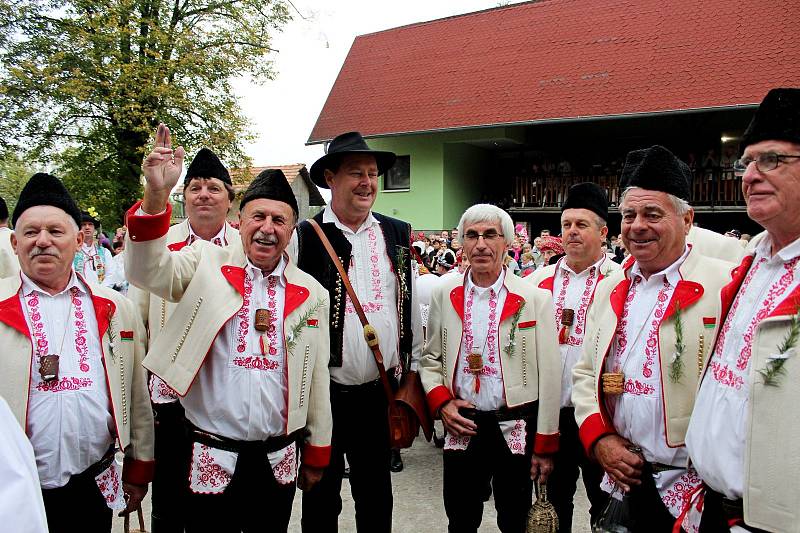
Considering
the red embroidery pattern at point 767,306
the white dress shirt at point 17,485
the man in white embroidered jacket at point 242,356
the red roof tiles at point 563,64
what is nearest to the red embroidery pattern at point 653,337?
the red embroidery pattern at point 767,306

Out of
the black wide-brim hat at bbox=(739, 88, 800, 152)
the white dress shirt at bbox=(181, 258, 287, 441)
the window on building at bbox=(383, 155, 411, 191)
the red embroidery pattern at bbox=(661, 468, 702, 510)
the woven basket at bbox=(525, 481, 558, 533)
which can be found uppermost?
the window on building at bbox=(383, 155, 411, 191)

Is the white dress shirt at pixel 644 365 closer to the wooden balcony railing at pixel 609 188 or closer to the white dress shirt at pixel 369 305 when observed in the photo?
the white dress shirt at pixel 369 305

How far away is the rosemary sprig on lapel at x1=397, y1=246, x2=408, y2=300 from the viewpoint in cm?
341

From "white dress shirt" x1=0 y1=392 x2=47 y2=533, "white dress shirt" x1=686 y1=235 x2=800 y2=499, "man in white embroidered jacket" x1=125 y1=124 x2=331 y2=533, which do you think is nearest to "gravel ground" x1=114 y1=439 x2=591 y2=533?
"man in white embroidered jacket" x1=125 y1=124 x2=331 y2=533

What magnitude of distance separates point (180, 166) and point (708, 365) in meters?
2.20

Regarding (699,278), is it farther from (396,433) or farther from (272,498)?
(272,498)

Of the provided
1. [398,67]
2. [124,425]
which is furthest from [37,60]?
[124,425]

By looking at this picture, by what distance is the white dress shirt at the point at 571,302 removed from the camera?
3584 mm

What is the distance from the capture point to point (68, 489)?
2441 mm

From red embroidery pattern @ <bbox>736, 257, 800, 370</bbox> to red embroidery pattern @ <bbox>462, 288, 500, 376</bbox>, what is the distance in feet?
4.49

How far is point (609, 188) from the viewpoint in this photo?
16.3 metres

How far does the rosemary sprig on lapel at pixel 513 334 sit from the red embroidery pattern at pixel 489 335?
0.07m

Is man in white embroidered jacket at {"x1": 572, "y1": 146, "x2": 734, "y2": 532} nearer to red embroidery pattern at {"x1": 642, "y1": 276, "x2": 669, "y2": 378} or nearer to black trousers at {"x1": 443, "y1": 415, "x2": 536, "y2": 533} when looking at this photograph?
red embroidery pattern at {"x1": 642, "y1": 276, "x2": 669, "y2": 378}

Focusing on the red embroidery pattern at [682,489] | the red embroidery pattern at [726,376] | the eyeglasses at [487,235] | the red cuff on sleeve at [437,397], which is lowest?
the red embroidery pattern at [682,489]
